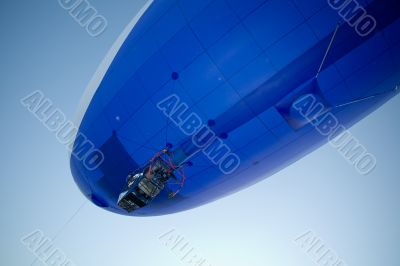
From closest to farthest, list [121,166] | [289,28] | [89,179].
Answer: [289,28] < [121,166] < [89,179]

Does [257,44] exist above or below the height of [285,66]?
above

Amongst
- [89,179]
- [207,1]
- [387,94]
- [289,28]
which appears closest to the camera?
[289,28]

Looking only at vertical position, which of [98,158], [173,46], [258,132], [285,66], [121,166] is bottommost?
[258,132]

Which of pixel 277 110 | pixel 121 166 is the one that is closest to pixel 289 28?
pixel 277 110

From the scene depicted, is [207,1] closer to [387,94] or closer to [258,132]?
[258,132]

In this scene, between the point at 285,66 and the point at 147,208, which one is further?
the point at 147,208

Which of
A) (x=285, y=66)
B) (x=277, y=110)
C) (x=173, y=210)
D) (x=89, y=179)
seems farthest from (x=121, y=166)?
(x=285, y=66)

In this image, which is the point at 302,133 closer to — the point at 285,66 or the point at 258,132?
the point at 258,132
